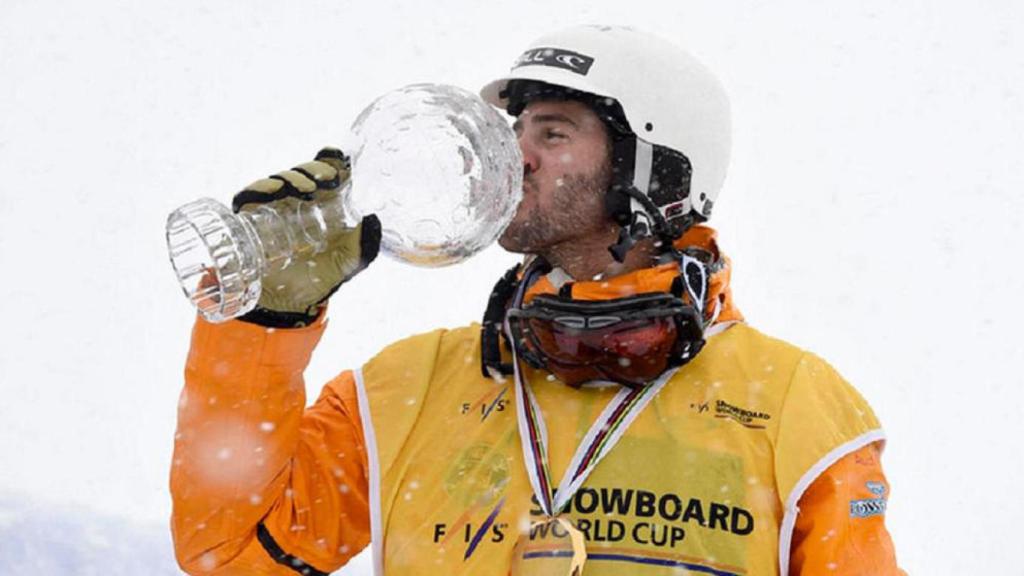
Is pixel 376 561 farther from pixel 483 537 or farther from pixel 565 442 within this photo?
pixel 565 442

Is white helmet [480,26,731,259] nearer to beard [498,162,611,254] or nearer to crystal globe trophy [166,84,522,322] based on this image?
→ beard [498,162,611,254]

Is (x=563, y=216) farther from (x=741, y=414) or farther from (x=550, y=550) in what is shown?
(x=550, y=550)

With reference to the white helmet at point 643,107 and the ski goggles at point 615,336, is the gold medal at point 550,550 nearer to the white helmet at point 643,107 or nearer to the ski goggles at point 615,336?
the ski goggles at point 615,336

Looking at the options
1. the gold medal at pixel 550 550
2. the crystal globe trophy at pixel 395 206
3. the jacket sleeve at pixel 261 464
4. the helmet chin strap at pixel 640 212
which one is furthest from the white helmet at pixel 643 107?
the jacket sleeve at pixel 261 464

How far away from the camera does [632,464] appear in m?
2.92

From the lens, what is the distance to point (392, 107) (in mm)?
2533

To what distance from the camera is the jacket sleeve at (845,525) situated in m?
2.72

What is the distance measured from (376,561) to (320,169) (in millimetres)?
974

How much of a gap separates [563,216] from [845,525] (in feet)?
3.15

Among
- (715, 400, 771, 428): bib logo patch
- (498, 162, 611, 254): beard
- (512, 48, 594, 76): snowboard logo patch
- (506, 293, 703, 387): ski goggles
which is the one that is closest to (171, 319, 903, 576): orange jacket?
(715, 400, 771, 428): bib logo patch

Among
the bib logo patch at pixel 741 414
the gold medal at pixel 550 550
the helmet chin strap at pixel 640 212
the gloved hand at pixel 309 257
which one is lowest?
the gold medal at pixel 550 550

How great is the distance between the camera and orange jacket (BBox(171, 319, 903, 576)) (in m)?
2.64

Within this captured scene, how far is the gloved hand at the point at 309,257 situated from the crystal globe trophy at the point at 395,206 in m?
0.02

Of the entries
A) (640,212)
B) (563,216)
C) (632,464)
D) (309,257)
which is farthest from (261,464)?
(640,212)
